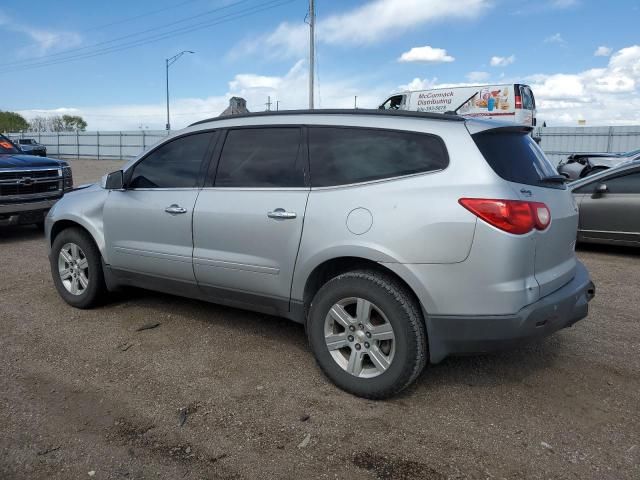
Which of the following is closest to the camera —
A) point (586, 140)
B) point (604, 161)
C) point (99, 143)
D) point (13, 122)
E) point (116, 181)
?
point (116, 181)

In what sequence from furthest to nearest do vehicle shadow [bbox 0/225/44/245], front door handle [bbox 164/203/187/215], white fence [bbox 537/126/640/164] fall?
white fence [bbox 537/126/640/164]
vehicle shadow [bbox 0/225/44/245]
front door handle [bbox 164/203/187/215]

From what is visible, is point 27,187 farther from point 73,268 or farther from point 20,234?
point 73,268

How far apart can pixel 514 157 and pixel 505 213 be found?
1.85 ft

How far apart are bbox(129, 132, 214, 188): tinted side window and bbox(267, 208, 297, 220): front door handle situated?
86cm

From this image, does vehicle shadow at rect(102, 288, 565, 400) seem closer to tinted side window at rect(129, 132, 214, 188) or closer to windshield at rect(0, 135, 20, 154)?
tinted side window at rect(129, 132, 214, 188)

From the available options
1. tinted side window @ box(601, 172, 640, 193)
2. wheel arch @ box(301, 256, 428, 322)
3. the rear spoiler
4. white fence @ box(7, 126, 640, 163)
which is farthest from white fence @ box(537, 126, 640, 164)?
wheel arch @ box(301, 256, 428, 322)

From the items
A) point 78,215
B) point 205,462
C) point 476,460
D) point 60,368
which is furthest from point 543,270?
point 78,215

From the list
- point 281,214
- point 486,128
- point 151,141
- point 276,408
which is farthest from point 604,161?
point 151,141

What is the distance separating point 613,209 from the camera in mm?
7613

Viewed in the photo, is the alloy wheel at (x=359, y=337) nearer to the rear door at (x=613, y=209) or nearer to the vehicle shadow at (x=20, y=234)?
the rear door at (x=613, y=209)

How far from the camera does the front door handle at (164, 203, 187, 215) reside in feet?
13.7

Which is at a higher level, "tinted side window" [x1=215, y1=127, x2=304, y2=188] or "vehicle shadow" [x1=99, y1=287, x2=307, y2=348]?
"tinted side window" [x1=215, y1=127, x2=304, y2=188]

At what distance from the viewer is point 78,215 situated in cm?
492

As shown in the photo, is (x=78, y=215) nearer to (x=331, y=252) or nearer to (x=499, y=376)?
(x=331, y=252)
